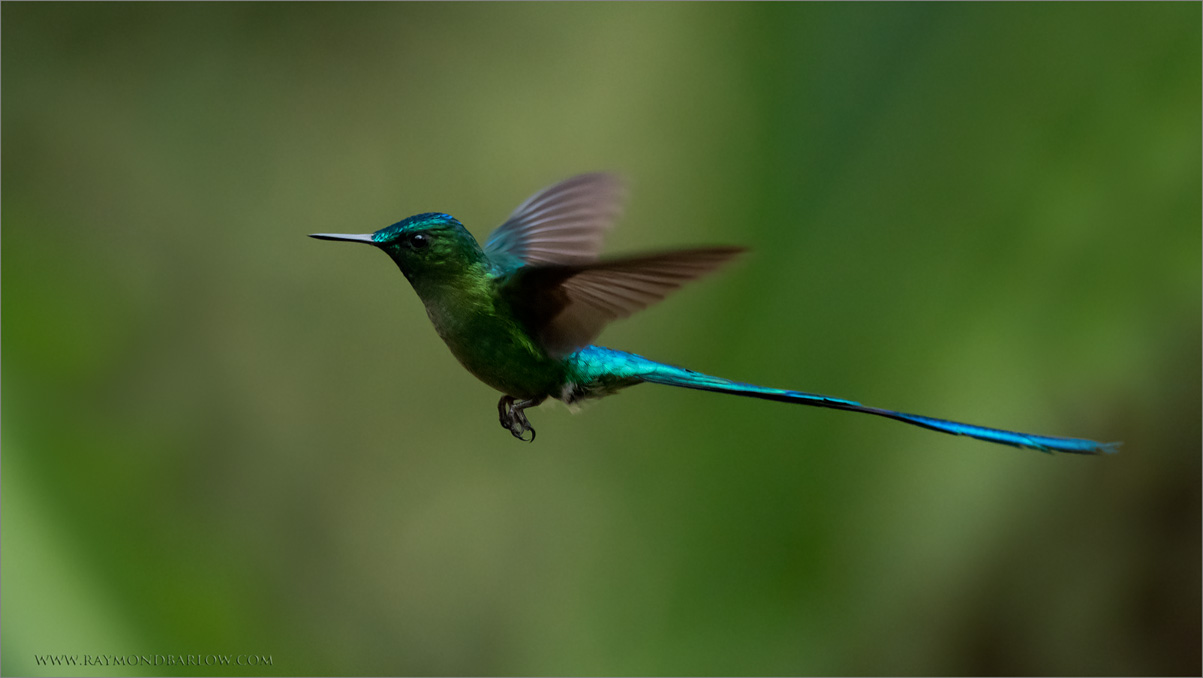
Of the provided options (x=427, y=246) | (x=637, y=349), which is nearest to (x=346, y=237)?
(x=427, y=246)

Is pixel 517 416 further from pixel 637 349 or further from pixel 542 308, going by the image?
pixel 637 349

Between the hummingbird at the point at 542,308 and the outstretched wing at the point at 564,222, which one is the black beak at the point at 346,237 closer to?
the hummingbird at the point at 542,308

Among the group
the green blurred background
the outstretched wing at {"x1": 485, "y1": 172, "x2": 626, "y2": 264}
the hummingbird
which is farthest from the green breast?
the green blurred background

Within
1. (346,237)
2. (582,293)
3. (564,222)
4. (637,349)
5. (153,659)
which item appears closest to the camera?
(346,237)

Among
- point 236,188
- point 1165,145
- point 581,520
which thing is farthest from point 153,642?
point 1165,145

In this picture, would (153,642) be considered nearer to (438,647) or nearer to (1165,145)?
(438,647)

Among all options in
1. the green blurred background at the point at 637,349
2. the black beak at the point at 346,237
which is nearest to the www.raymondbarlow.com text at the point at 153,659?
the green blurred background at the point at 637,349
